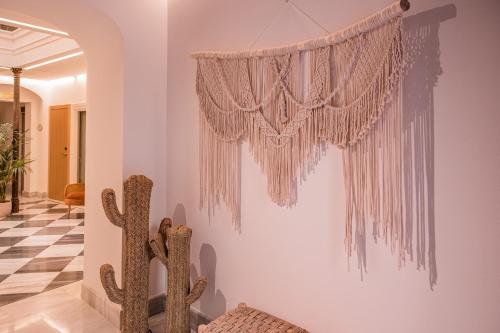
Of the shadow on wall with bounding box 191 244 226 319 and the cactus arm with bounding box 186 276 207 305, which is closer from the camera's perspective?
the cactus arm with bounding box 186 276 207 305

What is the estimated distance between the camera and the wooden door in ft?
23.9

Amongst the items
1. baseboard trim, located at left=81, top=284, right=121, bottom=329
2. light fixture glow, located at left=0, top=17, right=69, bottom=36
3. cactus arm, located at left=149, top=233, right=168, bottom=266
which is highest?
light fixture glow, located at left=0, top=17, right=69, bottom=36

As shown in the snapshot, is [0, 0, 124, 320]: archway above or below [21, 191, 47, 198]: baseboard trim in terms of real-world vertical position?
above

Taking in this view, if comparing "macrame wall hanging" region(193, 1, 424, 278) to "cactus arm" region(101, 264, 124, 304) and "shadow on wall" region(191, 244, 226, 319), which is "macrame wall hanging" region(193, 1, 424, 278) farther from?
"cactus arm" region(101, 264, 124, 304)

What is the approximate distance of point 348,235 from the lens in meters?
1.50

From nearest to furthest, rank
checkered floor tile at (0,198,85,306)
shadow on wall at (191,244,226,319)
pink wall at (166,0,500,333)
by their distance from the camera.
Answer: pink wall at (166,0,500,333) → shadow on wall at (191,244,226,319) → checkered floor tile at (0,198,85,306)

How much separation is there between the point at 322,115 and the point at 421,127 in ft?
1.37

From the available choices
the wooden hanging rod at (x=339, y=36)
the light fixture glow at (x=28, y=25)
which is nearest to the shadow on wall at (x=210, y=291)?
the wooden hanging rod at (x=339, y=36)

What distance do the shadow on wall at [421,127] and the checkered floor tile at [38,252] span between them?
300 cm

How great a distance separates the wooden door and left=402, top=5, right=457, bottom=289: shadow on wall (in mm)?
7290

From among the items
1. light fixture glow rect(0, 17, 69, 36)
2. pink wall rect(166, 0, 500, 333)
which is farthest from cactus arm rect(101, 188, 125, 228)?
light fixture glow rect(0, 17, 69, 36)

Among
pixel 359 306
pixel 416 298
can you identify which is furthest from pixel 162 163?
pixel 416 298

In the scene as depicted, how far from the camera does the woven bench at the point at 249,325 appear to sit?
159 cm

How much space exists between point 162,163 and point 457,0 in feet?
6.33
